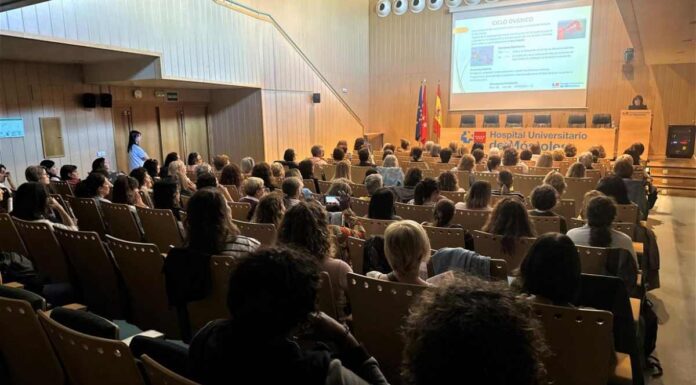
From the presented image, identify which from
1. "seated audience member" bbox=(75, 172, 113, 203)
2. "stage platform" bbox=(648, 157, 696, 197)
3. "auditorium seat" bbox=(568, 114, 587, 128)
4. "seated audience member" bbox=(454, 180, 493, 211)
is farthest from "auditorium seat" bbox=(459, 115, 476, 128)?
"seated audience member" bbox=(75, 172, 113, 203)

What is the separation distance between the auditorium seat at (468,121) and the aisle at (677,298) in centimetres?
639

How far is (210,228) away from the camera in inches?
95.8

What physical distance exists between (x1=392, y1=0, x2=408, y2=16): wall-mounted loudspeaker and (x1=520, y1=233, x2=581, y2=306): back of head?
43.7ft

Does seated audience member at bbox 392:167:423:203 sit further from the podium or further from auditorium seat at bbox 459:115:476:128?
auditorium seat at bbox 459:115:476:128

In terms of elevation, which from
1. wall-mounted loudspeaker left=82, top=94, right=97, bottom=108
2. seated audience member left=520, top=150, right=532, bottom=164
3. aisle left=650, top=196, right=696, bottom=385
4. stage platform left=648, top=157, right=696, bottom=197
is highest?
wall-mounted loudspeaker left=82, top=94, right=97, bottom=108

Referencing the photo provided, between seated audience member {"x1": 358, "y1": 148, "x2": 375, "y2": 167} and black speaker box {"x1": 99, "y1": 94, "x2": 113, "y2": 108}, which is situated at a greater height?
black speaker box {"x1": 99, "y1": 94, "x2": 113, "y2": 108}

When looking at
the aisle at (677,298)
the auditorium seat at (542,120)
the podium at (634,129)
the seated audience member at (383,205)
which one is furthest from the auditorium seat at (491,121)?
the seated audience member at (383,205)

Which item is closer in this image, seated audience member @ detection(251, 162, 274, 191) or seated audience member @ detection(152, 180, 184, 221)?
seated audience member @ detection(152, 180, 184, 221)

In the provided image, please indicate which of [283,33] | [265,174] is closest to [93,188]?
[265,174]

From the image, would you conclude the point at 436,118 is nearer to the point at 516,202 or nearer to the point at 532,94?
the point at 532,94

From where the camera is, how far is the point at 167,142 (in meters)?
9.66

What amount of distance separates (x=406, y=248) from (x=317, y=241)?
0.48m

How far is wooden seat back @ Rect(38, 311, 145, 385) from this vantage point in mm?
1345

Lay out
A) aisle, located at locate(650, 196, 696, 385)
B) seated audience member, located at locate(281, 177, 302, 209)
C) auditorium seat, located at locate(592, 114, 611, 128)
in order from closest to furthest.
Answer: aisle, located at locate(650, 196, 696, 385)
seated audience member, located at locate(281, 177, 302, 209)
auditorium seat, located at locate(592, 114, 611, 128)
